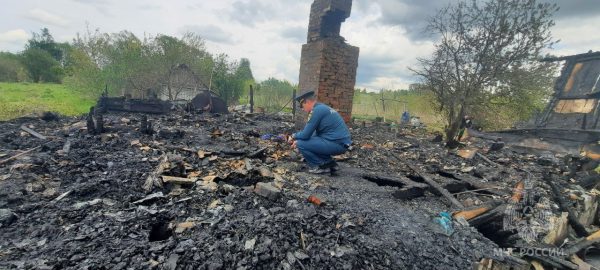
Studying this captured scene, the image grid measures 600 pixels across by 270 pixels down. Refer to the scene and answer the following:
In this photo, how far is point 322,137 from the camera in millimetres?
4855

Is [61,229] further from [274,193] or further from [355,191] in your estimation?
[355,191]

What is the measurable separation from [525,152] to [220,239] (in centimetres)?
1027

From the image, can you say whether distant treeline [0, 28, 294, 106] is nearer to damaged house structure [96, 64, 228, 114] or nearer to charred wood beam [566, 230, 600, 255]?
damaged house structure [96, 64, 228, 114]

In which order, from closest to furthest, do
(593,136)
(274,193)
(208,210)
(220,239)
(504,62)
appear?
(220,239)
(208,210)
(274,193)
(504,62)
(593,136)

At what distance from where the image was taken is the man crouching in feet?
15.6

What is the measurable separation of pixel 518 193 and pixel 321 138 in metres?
3.28

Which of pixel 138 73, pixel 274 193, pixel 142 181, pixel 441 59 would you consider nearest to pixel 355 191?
pixel 274 193

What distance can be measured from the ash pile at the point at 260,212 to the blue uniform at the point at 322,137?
41 centimetres

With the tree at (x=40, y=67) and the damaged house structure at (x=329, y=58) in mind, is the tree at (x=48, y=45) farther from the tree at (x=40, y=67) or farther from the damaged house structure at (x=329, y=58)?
the damaged house structure at (x=329, y=58)

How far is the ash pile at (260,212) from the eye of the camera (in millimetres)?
2205

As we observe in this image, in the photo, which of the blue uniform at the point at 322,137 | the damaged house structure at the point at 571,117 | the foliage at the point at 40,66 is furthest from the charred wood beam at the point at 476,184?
the foliage at the point at 40,66

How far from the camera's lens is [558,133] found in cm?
935

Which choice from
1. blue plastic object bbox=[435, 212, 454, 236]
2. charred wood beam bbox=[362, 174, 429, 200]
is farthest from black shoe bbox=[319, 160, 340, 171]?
blue plastic object bbox=[435, 212, 454, 236]

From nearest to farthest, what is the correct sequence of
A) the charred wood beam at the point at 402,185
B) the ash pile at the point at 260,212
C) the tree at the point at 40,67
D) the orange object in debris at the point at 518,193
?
the ash pile at the point at 260,212 → the charred wood beam at the point at 402,185 → the orange object in debris at the point at 518,193 → the tree at the point at 40,67
